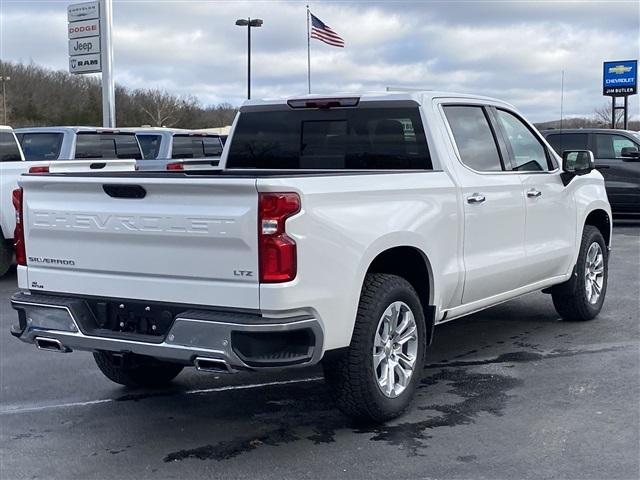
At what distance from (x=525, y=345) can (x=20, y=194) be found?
13.9ft

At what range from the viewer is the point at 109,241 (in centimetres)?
477

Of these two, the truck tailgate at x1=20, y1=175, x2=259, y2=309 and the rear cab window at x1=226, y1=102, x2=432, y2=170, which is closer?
the truck tailgate at x1=20, y1=175, x2=259, y2=309

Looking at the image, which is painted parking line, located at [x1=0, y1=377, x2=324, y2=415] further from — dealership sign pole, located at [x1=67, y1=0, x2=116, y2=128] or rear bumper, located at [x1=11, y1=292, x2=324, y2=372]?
dealership sign pole, located at [x1=67, y1=0, x2=116, y2=128]

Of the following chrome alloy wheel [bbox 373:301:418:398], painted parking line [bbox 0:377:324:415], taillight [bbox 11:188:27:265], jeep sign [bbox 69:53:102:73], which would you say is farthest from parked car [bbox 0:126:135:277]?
jeep sign [bbox 69:53:102:73]

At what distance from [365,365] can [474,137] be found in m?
2.31

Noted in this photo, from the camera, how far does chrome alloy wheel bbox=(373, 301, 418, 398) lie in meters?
5.10

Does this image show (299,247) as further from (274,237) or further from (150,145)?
(150,145)

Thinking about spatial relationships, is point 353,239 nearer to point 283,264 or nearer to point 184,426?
point 283,264

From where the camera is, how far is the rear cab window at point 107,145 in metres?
13.6

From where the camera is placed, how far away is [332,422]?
5305 millimetres

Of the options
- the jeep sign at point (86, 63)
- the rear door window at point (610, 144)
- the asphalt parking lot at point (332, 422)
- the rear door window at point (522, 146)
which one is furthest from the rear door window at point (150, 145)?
the rear door window at point (522, 146)

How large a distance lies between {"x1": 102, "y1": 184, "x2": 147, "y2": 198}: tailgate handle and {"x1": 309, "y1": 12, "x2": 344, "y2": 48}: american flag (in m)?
19.1

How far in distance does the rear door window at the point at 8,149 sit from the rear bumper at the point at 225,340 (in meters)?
7.10

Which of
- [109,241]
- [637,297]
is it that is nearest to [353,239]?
[109,241]
